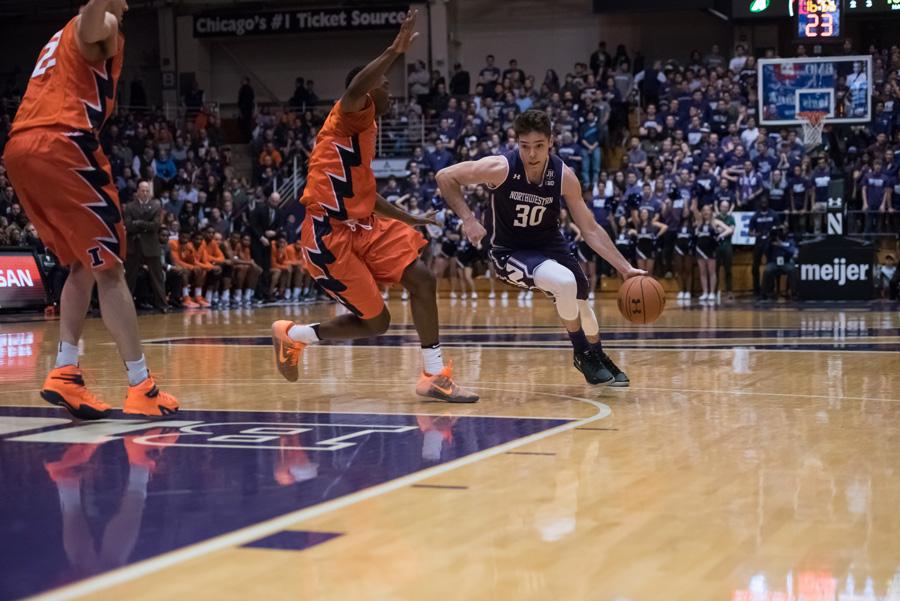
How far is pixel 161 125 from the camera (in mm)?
23766

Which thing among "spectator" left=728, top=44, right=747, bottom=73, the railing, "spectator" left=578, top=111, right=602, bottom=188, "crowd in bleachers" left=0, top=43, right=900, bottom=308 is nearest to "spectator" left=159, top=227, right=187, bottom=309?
"crowd in bleachers" left=0, top=43, right=900, bottom=308

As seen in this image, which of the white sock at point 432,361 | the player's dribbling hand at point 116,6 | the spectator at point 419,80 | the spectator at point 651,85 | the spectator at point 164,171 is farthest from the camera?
the spectator at point 419,80

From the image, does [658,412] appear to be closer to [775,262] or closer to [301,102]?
[775,262]

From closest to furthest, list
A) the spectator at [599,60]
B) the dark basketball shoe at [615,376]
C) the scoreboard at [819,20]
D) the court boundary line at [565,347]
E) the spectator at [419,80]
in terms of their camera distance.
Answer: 1. the dark basketball shoe at [615,376]
2. the court boundary line at [565,347]
3. the scoreboard at [819,20]
4. the spectator at [599,60]
5. the spectator at [419,80]

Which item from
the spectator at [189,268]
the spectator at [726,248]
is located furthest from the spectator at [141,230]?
the spectator at [726,248]

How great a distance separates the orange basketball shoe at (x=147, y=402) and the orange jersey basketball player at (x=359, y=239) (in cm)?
108

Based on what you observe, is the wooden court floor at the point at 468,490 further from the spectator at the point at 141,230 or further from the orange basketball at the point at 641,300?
the spectator at the point at 141,230

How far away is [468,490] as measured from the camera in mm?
3537

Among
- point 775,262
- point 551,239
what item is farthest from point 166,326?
point 775,262

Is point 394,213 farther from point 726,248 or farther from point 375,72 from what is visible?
point 726,248

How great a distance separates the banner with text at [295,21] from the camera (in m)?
27.3

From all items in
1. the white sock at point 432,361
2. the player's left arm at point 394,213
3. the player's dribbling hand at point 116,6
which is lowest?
the white sock at point 432,361

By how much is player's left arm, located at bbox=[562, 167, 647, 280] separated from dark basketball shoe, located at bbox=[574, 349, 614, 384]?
46 cm

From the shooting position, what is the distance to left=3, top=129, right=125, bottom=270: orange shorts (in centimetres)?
486
